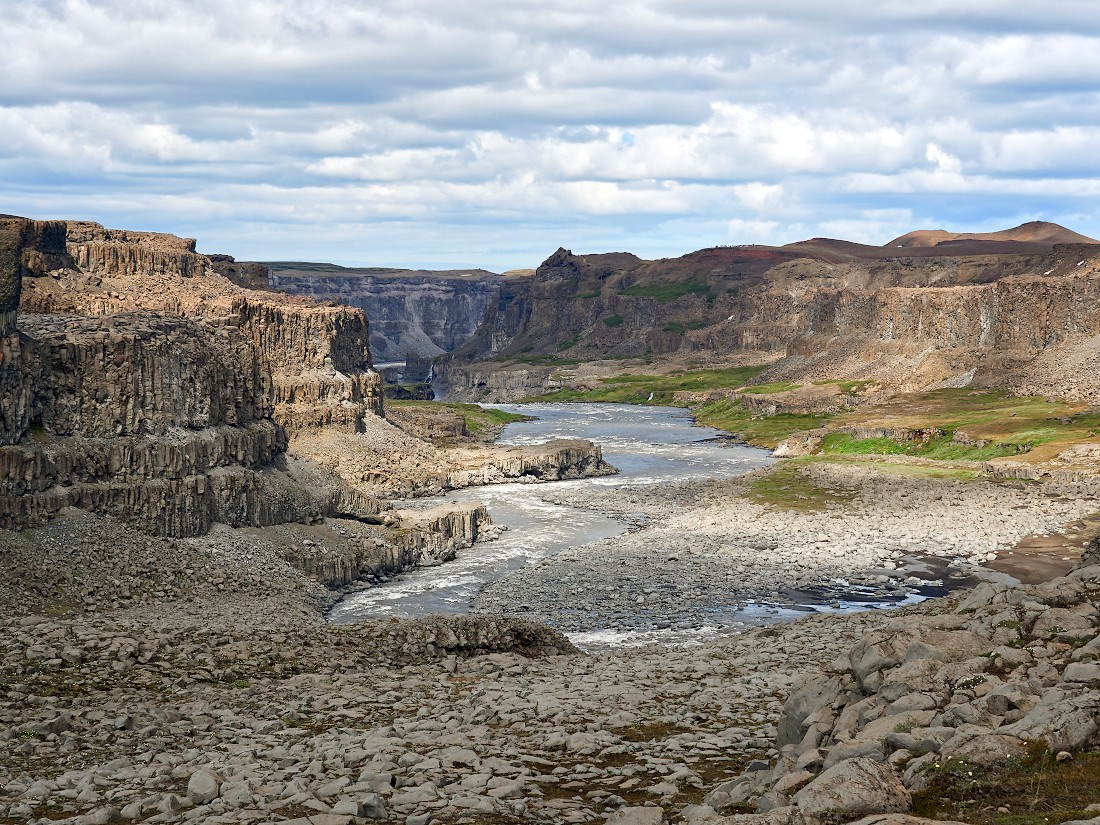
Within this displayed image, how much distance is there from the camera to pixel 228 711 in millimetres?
27688

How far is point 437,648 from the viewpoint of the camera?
1400 inches

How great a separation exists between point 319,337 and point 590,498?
30625mm

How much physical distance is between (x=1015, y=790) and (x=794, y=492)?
280 ft

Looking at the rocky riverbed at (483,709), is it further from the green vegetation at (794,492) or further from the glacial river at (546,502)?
the green vegetation at (794,492)

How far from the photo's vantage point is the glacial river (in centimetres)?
6097

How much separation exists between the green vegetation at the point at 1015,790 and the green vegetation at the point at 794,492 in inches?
2978

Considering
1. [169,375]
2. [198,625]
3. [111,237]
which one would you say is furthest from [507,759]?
[111,237]

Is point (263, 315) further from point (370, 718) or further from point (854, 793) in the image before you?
point (854, 793)

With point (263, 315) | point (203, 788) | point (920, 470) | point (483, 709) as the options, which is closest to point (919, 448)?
point (920, 470)

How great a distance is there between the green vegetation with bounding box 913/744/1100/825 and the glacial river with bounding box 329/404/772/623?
138 ft

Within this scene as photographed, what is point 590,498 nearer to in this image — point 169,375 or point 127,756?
point 169,375

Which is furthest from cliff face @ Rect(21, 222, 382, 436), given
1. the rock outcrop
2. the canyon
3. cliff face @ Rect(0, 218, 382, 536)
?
the rock outcrop

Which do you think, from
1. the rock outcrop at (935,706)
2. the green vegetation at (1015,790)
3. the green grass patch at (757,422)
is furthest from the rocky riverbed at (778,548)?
the green grass patch at (757,422)

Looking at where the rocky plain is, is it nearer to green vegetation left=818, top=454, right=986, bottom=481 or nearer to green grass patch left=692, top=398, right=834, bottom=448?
green vegetation left=818, top=454, right=986, bottom=481
